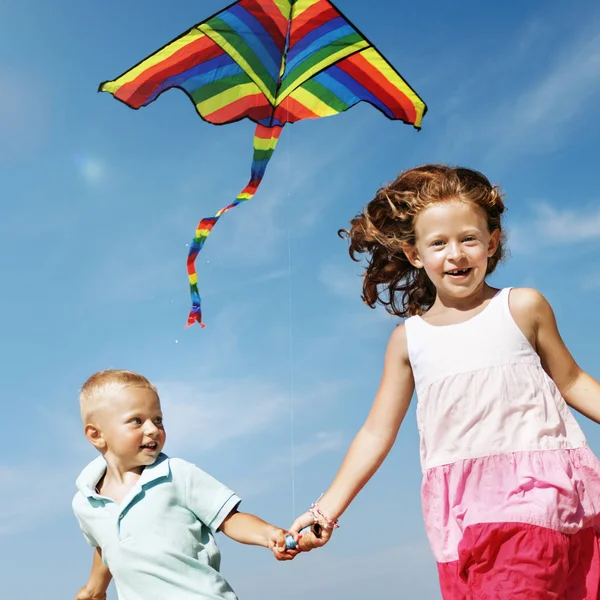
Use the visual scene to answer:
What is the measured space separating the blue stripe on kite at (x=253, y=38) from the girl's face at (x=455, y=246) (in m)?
2.39

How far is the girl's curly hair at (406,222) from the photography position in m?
3.23

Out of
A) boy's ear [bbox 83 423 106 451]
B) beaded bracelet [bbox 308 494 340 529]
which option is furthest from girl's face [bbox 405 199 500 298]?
boy's ear [bbox 83 423 106 451]

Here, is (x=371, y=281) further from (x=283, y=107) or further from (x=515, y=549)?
(x=283, y=107)

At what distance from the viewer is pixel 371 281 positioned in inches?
143

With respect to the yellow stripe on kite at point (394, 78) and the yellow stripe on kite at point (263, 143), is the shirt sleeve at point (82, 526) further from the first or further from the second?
the yellow stripe on kite at point (394, 78)

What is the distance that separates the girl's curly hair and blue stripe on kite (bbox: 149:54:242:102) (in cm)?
182

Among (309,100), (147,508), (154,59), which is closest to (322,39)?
(309,100)

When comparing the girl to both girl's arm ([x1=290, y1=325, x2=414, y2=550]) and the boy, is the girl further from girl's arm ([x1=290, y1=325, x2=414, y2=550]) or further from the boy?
the boy

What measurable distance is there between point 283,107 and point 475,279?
2489 millimetres

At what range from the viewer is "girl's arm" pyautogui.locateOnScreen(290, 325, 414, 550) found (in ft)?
10.6

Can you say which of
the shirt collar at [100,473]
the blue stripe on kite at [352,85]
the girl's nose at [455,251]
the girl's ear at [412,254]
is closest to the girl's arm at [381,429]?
the girl's ear at [412,254]

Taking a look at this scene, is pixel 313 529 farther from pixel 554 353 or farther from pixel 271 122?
pixel 271 122

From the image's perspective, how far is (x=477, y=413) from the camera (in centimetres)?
293

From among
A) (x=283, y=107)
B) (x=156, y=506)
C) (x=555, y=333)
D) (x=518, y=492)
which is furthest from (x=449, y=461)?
(x=283, y=107)
